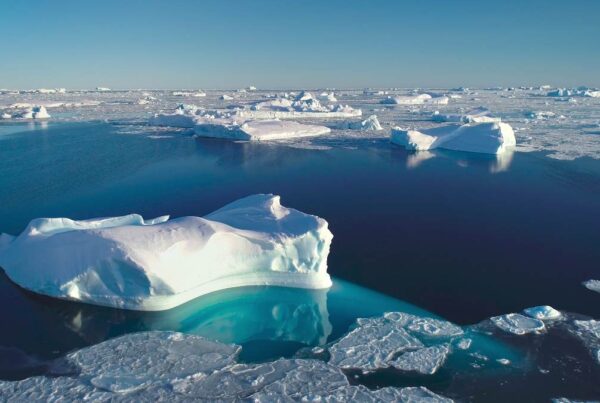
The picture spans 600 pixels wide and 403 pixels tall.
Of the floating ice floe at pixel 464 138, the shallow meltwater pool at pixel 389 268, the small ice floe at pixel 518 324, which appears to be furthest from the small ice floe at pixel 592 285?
the floating ice floe at pixel 464 138

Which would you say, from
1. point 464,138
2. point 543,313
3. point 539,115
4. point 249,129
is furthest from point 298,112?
point 543,313

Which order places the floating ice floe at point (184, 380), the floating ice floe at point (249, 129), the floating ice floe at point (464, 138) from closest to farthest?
the floating ice floe at point (184, 380) → the floating ice floe at point (464, 138) → the floating ice floe at point (249, 129)

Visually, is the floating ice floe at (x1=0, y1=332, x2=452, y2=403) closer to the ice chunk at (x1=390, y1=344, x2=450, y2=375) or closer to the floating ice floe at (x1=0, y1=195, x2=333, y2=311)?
the ice chunk at (x1=390, y1=344, x2=450, y2=375)

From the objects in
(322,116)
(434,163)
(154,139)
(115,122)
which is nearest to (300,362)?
(434,163)

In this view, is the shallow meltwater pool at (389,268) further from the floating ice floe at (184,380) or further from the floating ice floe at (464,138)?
the floating ice floe at (464,138)

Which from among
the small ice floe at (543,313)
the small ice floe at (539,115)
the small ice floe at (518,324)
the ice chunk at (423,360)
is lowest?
the ice chunk at (423,360)

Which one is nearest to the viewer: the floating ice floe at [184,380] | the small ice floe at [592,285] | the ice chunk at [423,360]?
the floating ice floe at [184,380]

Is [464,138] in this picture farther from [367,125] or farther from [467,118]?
[467,118]
